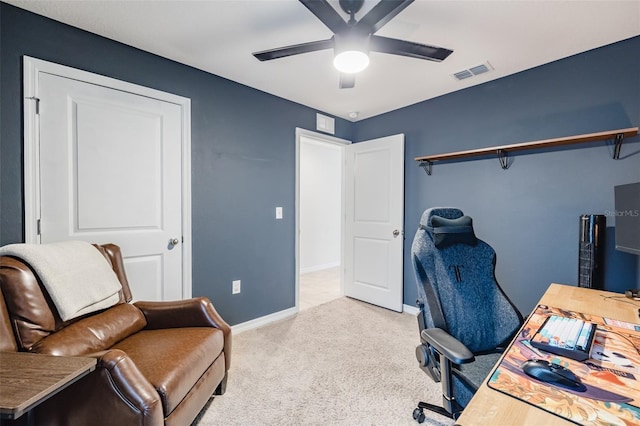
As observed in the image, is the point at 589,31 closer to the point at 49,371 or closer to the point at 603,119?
the point at 603,119

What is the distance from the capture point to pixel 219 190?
A: 2.75 meters

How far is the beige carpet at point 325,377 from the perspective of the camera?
1.72 metres

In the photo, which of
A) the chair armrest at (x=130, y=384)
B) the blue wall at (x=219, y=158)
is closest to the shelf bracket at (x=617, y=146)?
the blue wall at (x=219, y=158)

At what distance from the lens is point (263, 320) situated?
3.08m

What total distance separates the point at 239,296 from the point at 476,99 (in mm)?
3036

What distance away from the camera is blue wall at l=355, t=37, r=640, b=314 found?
84.3 inches

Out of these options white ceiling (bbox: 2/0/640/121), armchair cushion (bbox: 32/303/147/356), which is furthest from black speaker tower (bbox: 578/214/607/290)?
armchair cushion (bbox: 32/303/147/356)

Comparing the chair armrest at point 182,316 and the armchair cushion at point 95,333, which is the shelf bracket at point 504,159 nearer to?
the chair armrest at point 182,316

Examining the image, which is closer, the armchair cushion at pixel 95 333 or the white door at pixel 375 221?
the armchair cushion at pixel 95 333

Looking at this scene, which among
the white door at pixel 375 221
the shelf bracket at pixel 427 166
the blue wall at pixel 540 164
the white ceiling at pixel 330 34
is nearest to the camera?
the white ceiling at pixel 330 34

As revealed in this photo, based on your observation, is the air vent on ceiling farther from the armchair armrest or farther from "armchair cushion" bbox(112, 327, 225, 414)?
the armchair armrest

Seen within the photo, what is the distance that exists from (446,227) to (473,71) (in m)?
1.79

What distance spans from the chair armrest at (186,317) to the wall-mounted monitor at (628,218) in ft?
7.97

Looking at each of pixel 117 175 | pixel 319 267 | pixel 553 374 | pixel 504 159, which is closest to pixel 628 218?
pixel 504 159
